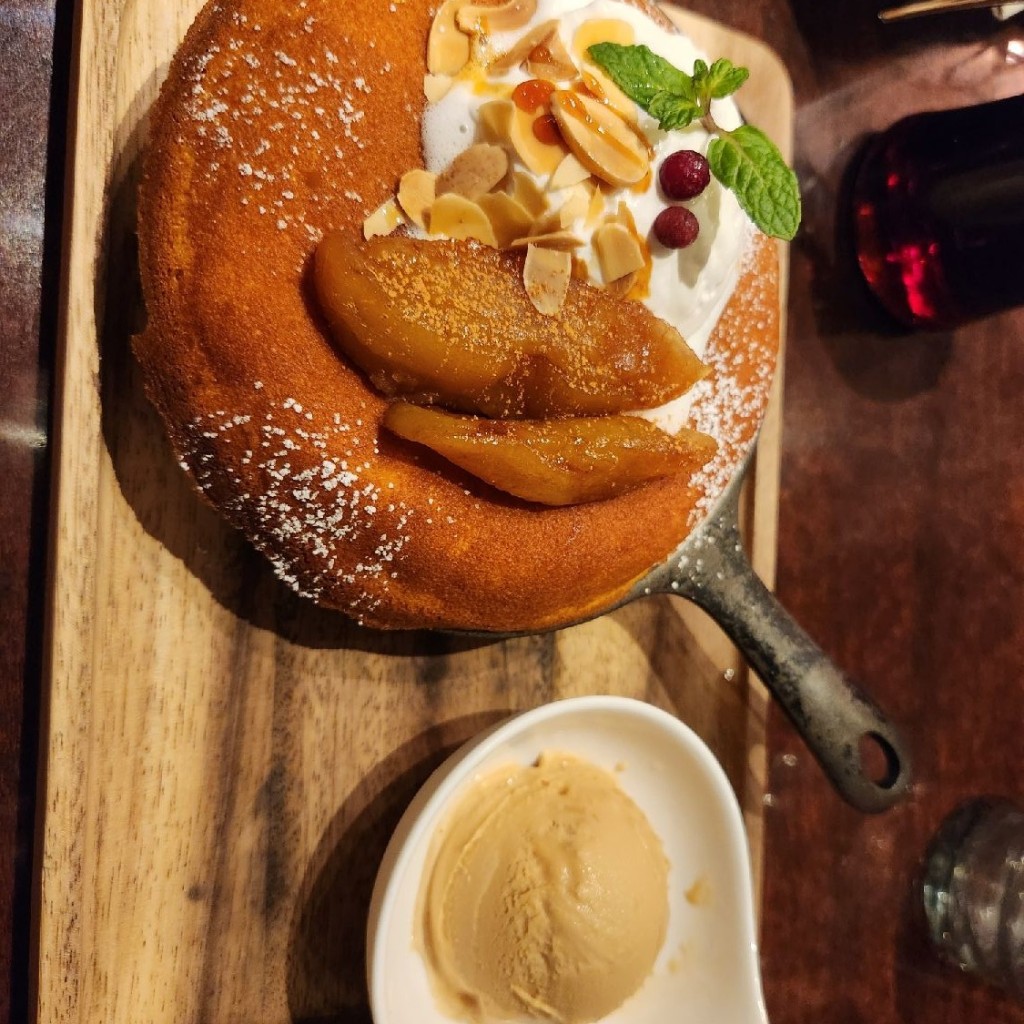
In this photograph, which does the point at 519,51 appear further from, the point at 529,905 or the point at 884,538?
the point at 884,538

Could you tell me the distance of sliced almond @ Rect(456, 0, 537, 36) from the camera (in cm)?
94

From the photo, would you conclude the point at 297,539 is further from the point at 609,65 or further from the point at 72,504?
the point at 609,65

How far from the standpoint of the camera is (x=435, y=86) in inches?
36.6

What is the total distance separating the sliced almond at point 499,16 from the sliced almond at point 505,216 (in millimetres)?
176

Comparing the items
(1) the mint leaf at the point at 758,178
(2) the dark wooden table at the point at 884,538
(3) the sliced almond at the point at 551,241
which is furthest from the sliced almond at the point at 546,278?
(2) the dark wooden table at the point at 884,538

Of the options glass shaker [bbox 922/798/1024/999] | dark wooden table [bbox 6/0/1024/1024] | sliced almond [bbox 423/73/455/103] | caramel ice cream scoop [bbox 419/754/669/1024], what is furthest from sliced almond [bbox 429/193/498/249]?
glass shaker [bbox 922/798/1024/999]

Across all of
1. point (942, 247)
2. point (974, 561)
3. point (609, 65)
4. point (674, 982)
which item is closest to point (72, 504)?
point (609, 65)

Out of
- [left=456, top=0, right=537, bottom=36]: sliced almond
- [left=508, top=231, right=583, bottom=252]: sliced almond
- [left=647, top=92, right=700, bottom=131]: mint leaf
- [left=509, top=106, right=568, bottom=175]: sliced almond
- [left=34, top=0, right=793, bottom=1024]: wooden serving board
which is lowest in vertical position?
[left=34, top=0, right=793, bottom=1024]: wooden serving board

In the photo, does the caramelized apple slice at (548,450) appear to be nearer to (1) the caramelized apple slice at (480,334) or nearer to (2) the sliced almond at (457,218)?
(1) the caramelized apple slice at (480,334)

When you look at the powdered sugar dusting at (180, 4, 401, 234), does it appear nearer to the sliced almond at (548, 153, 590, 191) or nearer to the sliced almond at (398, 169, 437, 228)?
the sliced almond at (398, 169, 437, 228)

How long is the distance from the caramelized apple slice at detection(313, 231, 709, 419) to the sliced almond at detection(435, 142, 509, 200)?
0.06 meters

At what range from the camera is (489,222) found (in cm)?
92

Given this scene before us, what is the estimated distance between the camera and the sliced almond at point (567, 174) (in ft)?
3.01

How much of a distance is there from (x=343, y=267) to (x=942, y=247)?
1.02 meters
